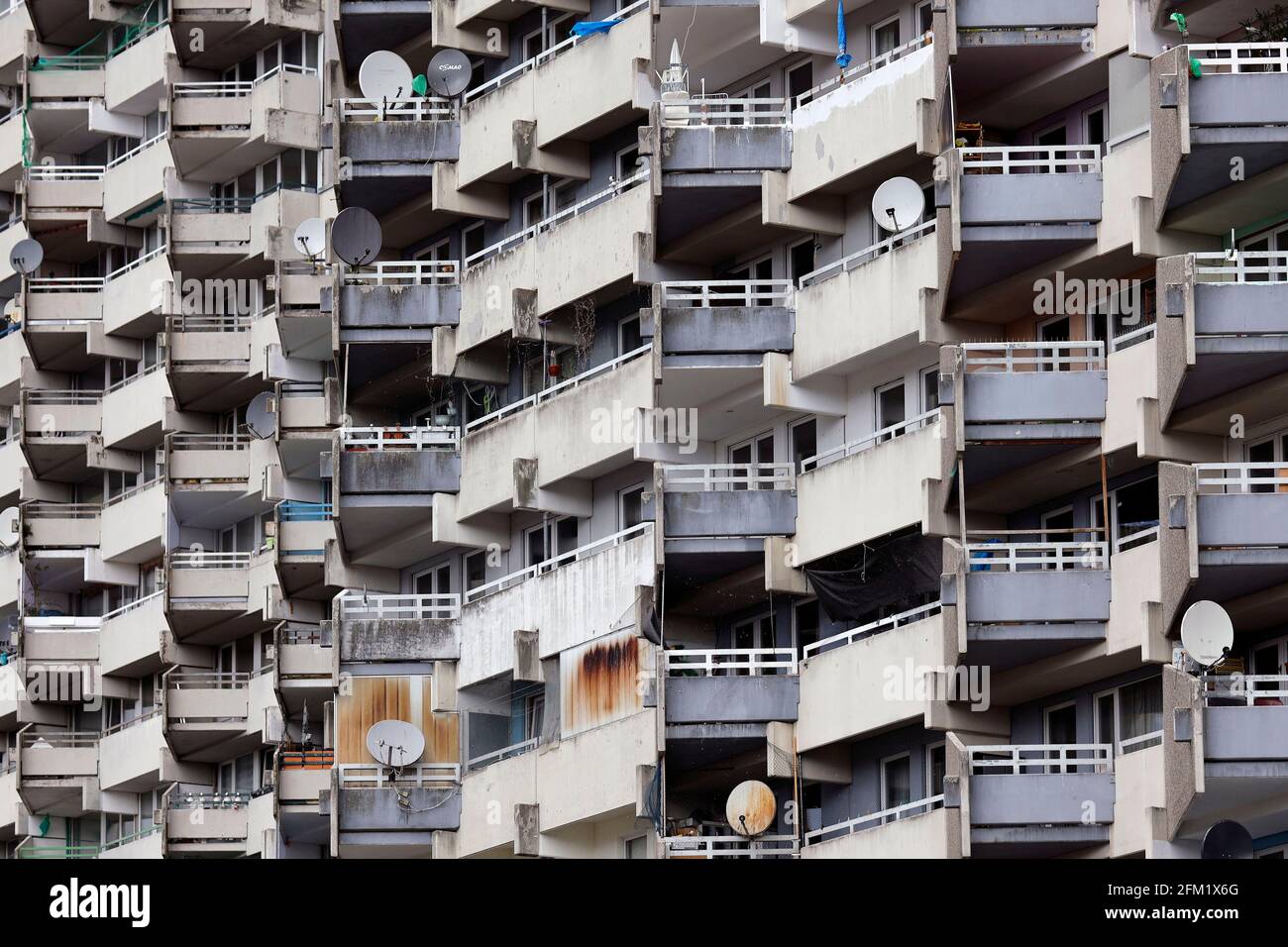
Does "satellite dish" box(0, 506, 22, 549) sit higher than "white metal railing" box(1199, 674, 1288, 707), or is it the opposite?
"satellite dish" box(0, 506, 22, 549)

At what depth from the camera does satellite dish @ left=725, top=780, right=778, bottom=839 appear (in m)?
53.8

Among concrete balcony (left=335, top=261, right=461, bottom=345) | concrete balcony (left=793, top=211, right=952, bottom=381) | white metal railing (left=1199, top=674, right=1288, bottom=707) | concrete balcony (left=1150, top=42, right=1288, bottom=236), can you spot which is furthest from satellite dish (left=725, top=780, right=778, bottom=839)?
concrete balcony (left=335, top=261, right=461, bottom=345)

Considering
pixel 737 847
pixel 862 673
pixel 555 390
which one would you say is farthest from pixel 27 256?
pixel 862 673

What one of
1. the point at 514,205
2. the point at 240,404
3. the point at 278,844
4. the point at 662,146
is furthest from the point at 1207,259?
the point at 240,404

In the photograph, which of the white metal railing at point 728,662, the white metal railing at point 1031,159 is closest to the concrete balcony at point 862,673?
the white metal railing at point 728,662

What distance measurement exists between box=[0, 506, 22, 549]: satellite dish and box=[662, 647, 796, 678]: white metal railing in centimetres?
2697

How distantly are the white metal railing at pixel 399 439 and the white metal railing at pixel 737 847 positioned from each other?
1119cm

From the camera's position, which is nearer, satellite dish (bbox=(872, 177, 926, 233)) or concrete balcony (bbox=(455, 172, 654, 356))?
satellite dish (bbox=(872, 177, 926, 233))

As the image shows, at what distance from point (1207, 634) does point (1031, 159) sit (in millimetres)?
8859

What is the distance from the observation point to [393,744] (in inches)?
2413

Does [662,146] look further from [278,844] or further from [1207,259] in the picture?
[278,844]

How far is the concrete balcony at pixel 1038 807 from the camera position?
49375 millimetres

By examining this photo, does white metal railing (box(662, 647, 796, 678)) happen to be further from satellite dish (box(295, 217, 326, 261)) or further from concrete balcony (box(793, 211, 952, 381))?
satellite dish (box(295, 217, 326, 261))

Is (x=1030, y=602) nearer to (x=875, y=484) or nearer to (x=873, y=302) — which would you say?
(x=875, y=484)
